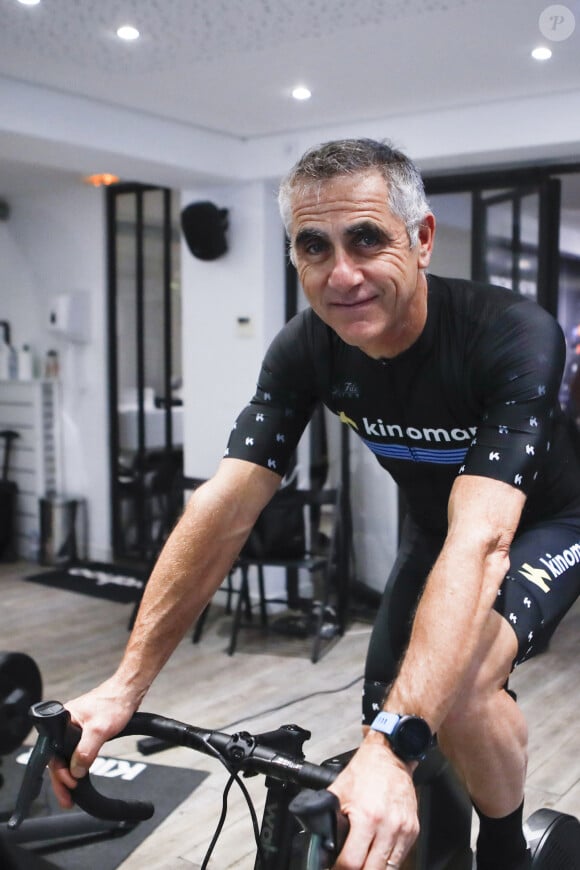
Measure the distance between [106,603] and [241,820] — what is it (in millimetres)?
2569

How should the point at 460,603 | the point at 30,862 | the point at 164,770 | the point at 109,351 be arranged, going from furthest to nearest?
the point at 109,351, the point at 164,770, the point at 460,603, the point at 30,862

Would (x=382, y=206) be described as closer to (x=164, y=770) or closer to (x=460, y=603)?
(x=460, y=603)

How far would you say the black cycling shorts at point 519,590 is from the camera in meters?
1.29

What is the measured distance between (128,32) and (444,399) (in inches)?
83.6

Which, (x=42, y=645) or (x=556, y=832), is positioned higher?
(x=556, y=832)

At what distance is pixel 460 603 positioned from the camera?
1.09m

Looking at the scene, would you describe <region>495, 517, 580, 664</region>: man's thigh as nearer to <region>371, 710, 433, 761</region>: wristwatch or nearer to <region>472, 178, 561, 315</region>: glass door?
<region>371, 710, 433, 761</region>: wristwatch

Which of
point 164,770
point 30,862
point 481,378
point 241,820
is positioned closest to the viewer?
point 30,862

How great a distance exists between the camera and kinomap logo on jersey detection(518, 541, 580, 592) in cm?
135

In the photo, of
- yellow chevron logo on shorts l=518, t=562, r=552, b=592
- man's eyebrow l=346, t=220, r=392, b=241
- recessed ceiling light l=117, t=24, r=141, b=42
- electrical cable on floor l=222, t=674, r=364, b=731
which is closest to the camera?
man's eyebrow l=346, t=220, r=392, b=241

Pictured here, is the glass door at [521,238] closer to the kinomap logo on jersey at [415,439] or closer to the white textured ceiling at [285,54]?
the white textured ceiling at [285,54]

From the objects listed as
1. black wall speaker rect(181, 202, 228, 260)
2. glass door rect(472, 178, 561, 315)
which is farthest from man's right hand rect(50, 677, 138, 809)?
black wall speaker rect(181, 202, 228, 260)

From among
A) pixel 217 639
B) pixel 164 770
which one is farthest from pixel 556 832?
pixel 217 639

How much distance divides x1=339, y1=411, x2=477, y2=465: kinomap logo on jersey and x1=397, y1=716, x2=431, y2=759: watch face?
623mm
